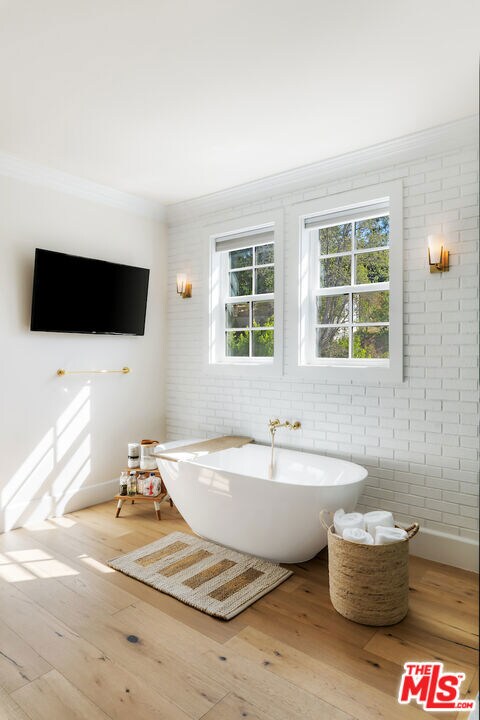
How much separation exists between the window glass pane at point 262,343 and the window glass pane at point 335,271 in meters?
0.63

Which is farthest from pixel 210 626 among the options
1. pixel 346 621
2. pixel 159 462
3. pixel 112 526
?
pixel 112 526

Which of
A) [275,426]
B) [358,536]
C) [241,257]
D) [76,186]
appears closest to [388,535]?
[358,536]

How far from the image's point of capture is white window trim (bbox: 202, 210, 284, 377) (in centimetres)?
362

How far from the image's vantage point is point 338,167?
129 inches

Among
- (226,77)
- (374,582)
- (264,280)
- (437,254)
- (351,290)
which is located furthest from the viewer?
(264,280)

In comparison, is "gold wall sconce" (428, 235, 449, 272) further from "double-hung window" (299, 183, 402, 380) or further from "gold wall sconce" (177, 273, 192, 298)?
"gold wall sconce" (177, 273, 192, 298)

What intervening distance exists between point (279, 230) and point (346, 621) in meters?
2.70

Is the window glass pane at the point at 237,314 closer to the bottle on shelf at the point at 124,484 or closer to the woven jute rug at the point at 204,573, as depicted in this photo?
the bottle on shelf at the point at 124,484

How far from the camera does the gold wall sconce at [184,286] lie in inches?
169

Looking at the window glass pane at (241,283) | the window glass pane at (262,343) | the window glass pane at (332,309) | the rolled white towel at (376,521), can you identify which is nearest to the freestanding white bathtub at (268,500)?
the rolled white towel at (376,521)

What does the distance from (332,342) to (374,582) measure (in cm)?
175

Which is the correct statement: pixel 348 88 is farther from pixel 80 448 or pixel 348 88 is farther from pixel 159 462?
pixel 80 448

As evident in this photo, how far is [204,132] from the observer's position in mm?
2906

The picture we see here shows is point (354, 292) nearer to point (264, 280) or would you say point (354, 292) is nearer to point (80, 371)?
point (264, 280)
